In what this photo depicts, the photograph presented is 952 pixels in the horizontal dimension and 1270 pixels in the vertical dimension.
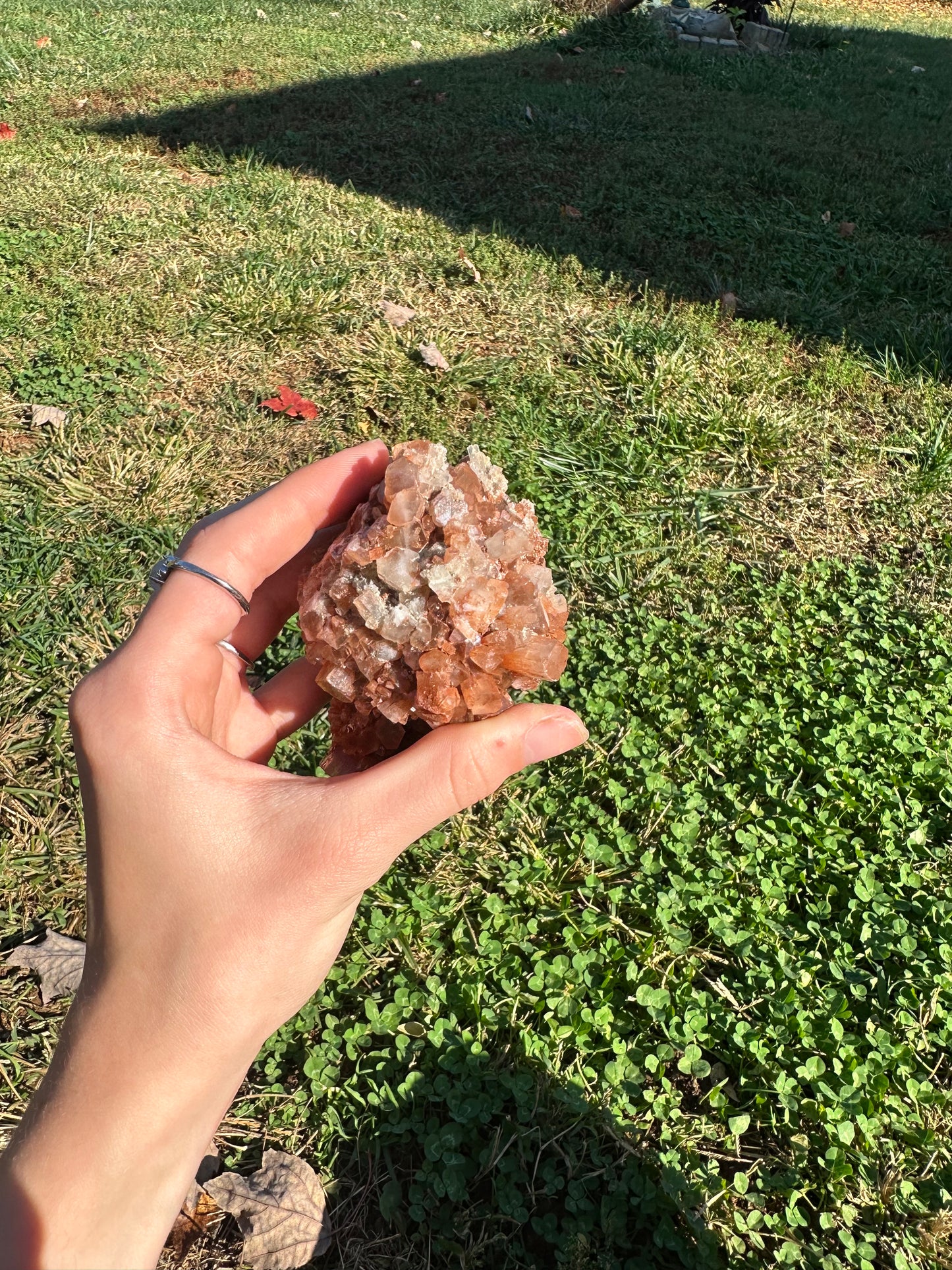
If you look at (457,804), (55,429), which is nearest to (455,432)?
(55,429)

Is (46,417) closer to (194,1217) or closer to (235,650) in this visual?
(235,650)

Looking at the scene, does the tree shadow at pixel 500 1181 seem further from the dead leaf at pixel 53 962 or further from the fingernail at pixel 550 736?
the fingernail at pixel 550 736

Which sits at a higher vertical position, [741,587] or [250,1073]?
[741,587]

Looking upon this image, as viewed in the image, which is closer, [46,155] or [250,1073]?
[250,1073]

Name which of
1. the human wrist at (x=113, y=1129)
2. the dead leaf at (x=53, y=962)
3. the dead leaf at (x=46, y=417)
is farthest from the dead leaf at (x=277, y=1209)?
the dead leaf at (x=46, y=417)

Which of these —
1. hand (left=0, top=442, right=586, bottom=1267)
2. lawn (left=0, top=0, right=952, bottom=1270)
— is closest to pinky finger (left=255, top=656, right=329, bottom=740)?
hand (left=0, top=442, right=586, bottom=1267)

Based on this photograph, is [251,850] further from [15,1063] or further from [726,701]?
[726,701]
